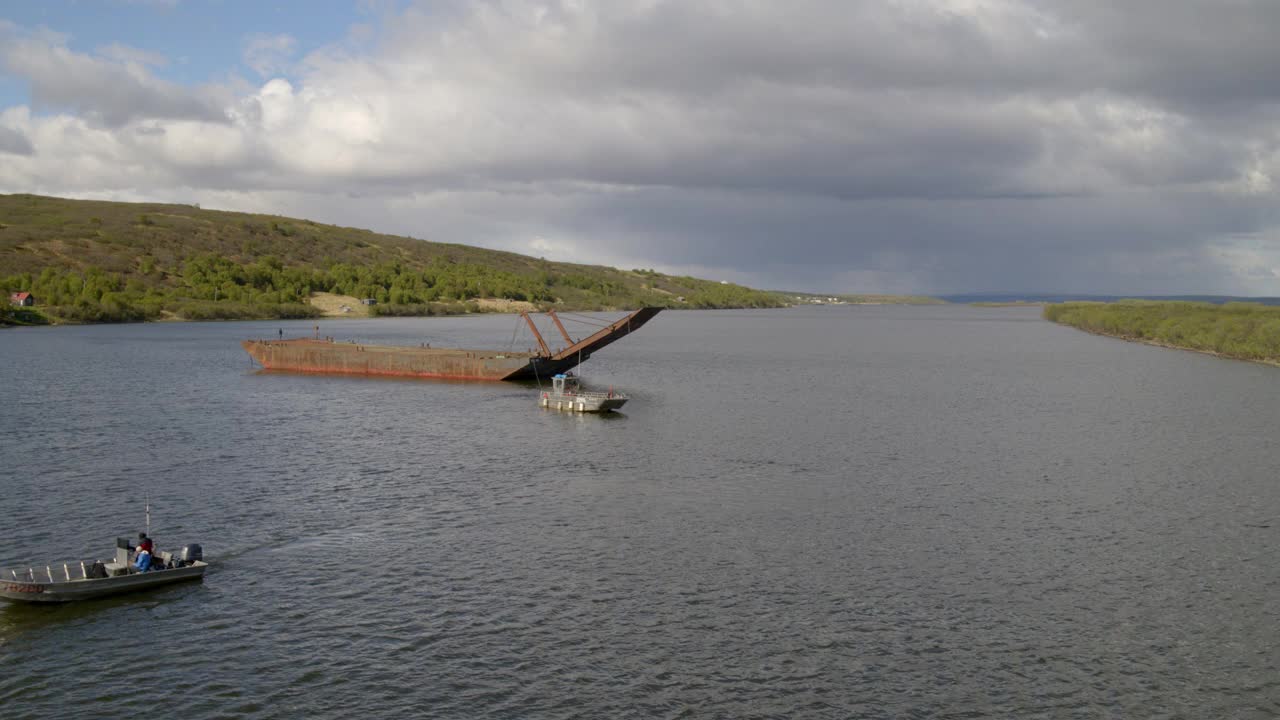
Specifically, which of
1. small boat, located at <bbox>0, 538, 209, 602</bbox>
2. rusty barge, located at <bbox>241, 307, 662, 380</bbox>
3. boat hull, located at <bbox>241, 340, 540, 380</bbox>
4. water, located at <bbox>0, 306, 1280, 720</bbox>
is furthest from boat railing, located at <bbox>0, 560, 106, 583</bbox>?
boat hull, located at <bbox>241, 340, 540, 380</bbox>

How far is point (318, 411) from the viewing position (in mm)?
68188

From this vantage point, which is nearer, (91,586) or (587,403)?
(91,586)

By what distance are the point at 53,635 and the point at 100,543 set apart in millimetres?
7868

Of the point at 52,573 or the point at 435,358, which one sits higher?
the point at 435,358

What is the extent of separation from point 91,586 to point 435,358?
6346cm

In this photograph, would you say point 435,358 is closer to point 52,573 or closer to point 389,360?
point 389,360

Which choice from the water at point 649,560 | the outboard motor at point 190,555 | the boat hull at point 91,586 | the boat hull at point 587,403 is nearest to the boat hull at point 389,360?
the boat hull at point 587,403

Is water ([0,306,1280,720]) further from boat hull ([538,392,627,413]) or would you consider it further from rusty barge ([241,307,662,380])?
rusty barge ([241,307,662,380])

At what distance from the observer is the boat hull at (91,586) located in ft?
88.0

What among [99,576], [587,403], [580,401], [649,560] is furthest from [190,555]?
[580,401]

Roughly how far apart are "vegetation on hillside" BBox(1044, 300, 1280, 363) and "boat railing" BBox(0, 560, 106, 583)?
125400 mm

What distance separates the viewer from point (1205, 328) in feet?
452

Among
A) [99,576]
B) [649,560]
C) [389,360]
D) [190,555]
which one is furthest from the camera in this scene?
[389,360]

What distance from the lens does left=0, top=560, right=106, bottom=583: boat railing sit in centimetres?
2733
